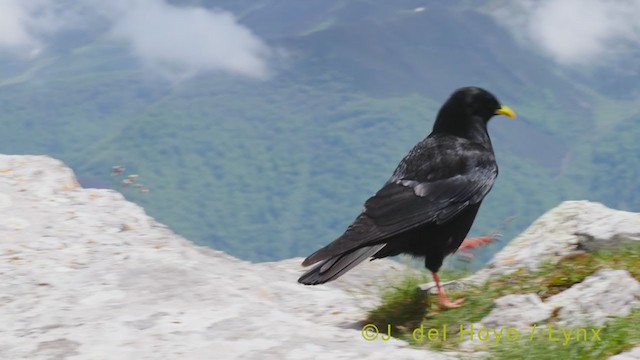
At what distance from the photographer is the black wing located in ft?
17.4

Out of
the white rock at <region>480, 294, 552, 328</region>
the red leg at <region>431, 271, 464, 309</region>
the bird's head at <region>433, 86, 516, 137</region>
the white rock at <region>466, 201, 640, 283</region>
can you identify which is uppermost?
the bird's head at <region>433, 86, 516, 137</region>

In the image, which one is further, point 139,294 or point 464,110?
point 464,110

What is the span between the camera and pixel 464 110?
6449 millimetres

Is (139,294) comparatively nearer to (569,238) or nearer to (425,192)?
(425,192)

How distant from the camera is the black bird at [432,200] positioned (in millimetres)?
5246

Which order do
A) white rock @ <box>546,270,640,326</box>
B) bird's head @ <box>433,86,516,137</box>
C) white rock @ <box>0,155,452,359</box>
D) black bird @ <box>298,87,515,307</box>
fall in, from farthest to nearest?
1. bird's head @ <box>433,86,516,137</box>
2. black bird @ <box>298,87,515,307</box>
3. white rock @ <box>546,270,640,326</box>
4. white rock @ <box>0,155,452,359</box>

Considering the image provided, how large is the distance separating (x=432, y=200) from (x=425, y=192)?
0.07 m

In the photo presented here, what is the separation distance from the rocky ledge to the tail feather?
0.25 meters

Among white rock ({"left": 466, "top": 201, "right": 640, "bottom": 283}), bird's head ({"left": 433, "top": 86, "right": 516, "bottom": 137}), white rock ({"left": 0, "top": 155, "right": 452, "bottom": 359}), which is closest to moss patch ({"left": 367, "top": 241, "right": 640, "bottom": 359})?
white rock ({"left": 466, "top": 201, "right": 640, "bottom": 283})

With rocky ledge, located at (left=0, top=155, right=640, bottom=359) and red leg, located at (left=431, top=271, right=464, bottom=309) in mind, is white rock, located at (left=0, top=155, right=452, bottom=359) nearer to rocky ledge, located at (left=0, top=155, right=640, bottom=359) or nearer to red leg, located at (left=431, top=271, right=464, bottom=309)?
rocky ledge, located at (left=0, top=155, right=640, bottom=359)

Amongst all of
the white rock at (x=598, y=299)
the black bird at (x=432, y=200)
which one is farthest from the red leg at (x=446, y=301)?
the white rock at (x=598, y=299)

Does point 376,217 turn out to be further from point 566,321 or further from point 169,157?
point 169,157

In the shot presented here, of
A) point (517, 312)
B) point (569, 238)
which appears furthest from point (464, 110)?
point (517, 312)

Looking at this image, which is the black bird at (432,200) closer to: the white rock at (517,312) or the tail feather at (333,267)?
the tail feather at (333,267)
